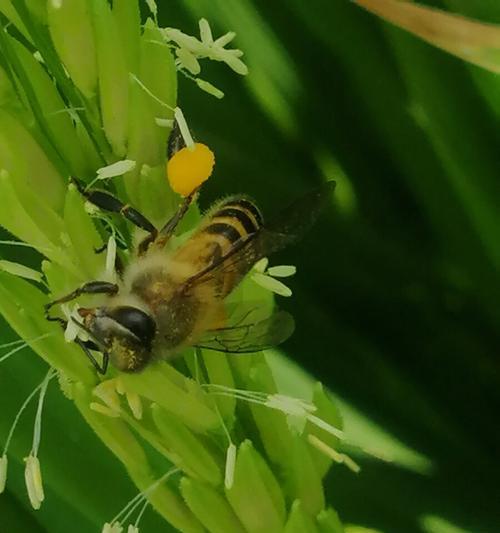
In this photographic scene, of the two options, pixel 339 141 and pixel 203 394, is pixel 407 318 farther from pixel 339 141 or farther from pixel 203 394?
pixel 203 394

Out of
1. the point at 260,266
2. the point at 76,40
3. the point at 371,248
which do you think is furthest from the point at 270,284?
the point at 371,248

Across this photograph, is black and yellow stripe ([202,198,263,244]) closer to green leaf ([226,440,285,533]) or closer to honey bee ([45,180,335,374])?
honey bee ([45,180,335,374])

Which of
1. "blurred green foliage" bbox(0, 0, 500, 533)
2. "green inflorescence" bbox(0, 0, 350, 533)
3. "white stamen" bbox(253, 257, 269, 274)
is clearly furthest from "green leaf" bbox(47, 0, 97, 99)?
"blurred green foliage" bbox(0, 0, 500, 533)

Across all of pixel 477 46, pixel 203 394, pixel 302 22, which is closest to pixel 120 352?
pixel 203 394

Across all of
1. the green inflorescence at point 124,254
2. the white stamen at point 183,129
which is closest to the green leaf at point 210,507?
the green inflorescence at point 124,254

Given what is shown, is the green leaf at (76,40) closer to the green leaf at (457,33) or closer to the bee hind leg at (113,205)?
the bee hind leg at (113,205)
